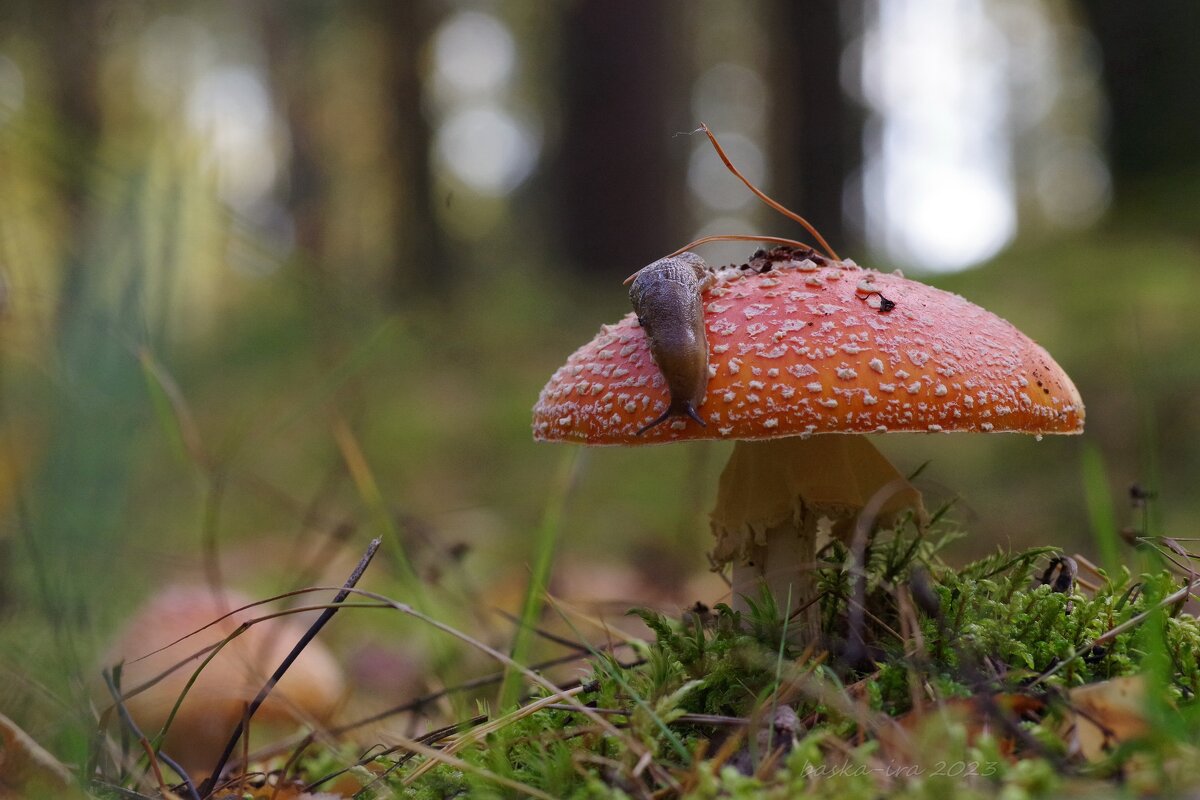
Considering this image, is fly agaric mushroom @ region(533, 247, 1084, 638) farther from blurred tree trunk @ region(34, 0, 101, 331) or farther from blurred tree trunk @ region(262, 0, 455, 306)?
blurred tree trunk @ region(262, 0, 455, 306)

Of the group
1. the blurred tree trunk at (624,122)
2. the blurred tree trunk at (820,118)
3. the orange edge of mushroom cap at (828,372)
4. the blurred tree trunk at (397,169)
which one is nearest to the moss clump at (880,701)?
the orange edge of mushroom cap at (828,372)

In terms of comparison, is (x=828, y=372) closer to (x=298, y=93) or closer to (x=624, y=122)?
(x=624, y=122)

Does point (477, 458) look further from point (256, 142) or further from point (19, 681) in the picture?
point (256, 142)

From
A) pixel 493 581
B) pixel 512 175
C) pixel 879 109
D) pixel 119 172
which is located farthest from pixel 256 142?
pixel 119 172

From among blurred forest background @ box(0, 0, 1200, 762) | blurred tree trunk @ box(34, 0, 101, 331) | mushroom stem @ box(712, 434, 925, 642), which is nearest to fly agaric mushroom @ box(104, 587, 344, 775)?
blurred forest background @ box(0, 0, 1200, 762)

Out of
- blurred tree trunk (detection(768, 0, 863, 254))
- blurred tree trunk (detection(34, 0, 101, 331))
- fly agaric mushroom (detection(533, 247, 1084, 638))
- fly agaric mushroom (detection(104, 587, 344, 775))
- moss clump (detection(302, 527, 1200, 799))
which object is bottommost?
fly agaric mushroom (detection(104, 587, 344, 775))

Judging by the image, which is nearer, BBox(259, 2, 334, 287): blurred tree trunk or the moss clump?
the moss clump
